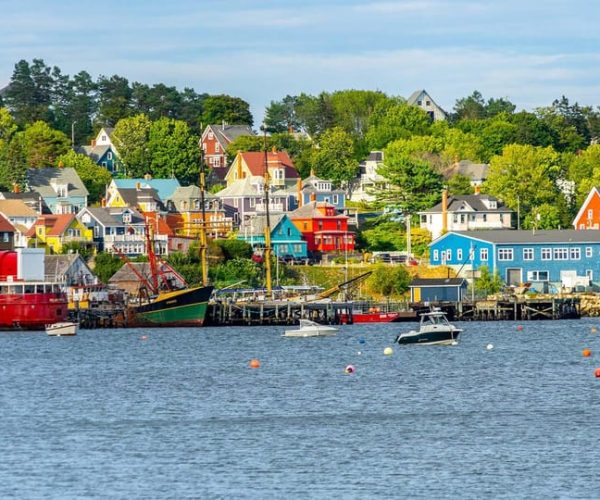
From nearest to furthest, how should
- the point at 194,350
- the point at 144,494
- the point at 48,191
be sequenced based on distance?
the point at 144,494 → the point at 194,350 → the point at 48,191

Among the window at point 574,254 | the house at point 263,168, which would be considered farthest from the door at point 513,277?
the house at point 263,168

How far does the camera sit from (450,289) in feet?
437

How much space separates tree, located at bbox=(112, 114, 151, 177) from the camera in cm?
19700

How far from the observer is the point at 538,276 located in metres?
142

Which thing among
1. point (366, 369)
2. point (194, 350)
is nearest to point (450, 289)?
point (194, 350)

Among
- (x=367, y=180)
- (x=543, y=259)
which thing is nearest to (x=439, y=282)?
(x=543, y=259)

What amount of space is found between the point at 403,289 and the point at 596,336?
32734 mm

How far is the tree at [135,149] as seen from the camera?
197 m

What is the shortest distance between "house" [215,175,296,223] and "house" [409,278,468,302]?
4346 centimetres

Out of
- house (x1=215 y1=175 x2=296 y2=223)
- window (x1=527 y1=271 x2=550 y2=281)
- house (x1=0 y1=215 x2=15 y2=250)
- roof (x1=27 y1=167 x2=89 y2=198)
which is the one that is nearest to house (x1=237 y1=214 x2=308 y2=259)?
house (x1=215 y1=175 x2=296 y2=223)

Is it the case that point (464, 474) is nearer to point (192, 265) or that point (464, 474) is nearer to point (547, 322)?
point (547, 322)

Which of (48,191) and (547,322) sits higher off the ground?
(48,191)

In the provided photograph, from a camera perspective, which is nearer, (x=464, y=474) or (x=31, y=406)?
(x=464, y=474)

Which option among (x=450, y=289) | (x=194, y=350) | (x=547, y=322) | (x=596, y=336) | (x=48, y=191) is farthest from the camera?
(x=48, y=191)
